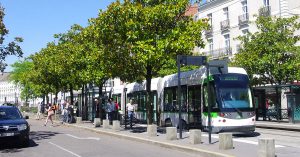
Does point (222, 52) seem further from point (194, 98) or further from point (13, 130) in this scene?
point (13, 130)

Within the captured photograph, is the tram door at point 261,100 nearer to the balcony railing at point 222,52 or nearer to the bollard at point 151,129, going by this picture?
the bollard at point 151,129

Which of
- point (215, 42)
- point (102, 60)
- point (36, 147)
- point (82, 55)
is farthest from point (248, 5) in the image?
point (36, 147)

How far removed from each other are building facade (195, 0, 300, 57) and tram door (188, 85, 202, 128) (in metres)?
21.5

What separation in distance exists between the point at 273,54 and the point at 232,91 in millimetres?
13630

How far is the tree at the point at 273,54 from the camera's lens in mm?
29969

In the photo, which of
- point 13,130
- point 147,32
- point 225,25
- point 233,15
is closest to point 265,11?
point 233,15

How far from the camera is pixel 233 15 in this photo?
156 feet

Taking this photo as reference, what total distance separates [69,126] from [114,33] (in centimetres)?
1171

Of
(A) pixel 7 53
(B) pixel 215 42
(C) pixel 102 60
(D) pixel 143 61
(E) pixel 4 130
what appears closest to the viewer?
(E) pixel 4 130

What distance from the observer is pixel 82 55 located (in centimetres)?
2964

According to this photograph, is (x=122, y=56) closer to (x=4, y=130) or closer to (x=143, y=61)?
(x=143, y=61)

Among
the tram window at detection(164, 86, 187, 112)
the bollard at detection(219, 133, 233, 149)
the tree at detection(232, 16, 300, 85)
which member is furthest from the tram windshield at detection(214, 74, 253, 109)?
the tree at detection(232, 16, 300, 85)

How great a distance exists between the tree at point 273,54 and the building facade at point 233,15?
9.76m

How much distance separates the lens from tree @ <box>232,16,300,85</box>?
29969 millimetres
